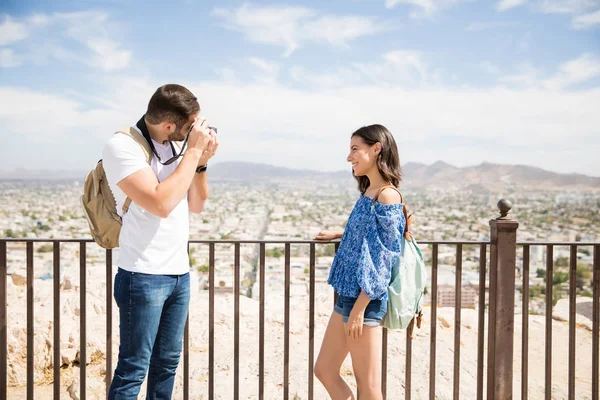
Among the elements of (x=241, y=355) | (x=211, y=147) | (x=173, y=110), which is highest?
(x=173, y=110)

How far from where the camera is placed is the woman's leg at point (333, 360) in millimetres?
2307

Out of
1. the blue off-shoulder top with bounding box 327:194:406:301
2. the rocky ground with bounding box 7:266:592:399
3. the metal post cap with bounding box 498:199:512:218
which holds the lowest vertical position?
the rocky ground with bounding box 7:266:592:399

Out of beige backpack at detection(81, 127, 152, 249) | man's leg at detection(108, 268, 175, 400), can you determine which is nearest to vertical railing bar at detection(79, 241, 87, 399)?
beige backpack at detection(81, 127, 152, 249)

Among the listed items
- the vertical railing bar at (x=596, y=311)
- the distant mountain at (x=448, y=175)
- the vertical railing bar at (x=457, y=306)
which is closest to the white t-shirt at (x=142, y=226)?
the vertical railing bar at (x=457, y=306)

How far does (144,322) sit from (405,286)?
1.13 meters

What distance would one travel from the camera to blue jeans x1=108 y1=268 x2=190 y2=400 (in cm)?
194

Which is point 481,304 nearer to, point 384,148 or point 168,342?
point 384,148

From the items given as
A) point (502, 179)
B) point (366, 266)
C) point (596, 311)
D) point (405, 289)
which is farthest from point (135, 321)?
point (502, 179)

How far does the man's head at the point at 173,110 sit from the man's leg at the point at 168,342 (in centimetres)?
62

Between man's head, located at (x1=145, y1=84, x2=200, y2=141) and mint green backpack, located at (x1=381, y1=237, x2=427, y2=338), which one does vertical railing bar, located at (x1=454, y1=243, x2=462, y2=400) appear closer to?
mint green backpack, located at (x1=381, y1=237, x2=427, y2=338)

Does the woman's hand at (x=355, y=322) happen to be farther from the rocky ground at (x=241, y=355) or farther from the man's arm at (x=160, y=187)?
the rocky ground at (x=241, y=355)

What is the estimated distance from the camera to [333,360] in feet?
7.61

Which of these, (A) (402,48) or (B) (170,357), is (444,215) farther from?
(B) (170,357)

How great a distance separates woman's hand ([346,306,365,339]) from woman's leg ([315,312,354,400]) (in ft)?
0.53
